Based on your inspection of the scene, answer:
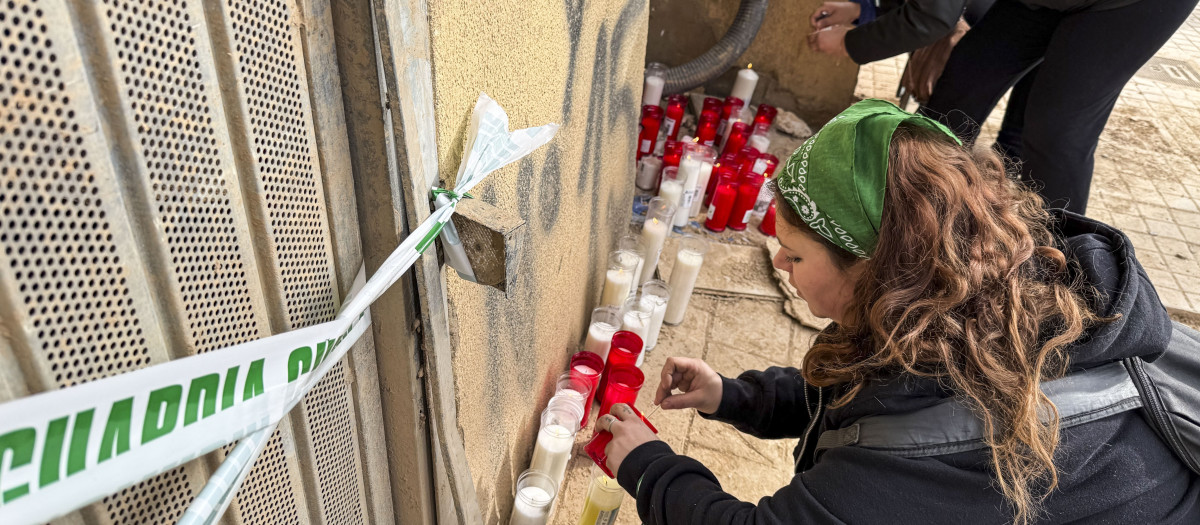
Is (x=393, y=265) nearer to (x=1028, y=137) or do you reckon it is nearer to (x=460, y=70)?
(x=460, y=70)

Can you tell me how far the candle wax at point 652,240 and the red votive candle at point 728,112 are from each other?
1842 millimetres

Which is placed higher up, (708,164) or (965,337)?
(965,337)

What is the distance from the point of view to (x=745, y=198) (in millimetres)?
4219

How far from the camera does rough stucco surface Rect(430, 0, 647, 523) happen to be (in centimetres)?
126

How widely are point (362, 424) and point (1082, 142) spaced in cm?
346

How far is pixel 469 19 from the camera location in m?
1.19

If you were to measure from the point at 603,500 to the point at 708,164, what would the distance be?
2.57 meters

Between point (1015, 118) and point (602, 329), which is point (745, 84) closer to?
point (1015, 118)

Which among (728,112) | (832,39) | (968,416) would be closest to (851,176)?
(968,416)

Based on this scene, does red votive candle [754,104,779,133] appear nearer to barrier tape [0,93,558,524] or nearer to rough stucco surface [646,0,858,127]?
rough stucco surface [646,0,858,127]

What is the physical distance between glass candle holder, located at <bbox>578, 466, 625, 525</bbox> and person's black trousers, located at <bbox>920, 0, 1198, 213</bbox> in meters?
1.91

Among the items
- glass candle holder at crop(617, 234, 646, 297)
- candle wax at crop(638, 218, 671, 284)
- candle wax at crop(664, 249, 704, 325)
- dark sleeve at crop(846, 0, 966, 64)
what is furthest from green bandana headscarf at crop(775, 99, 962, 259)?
dark sleeve at crop(846, 0, 966, 64)

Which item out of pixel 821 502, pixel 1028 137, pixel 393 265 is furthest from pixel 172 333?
pixel 1028 137

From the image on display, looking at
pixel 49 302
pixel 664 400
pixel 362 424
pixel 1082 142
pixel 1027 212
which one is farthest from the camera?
pixel 1082 142
